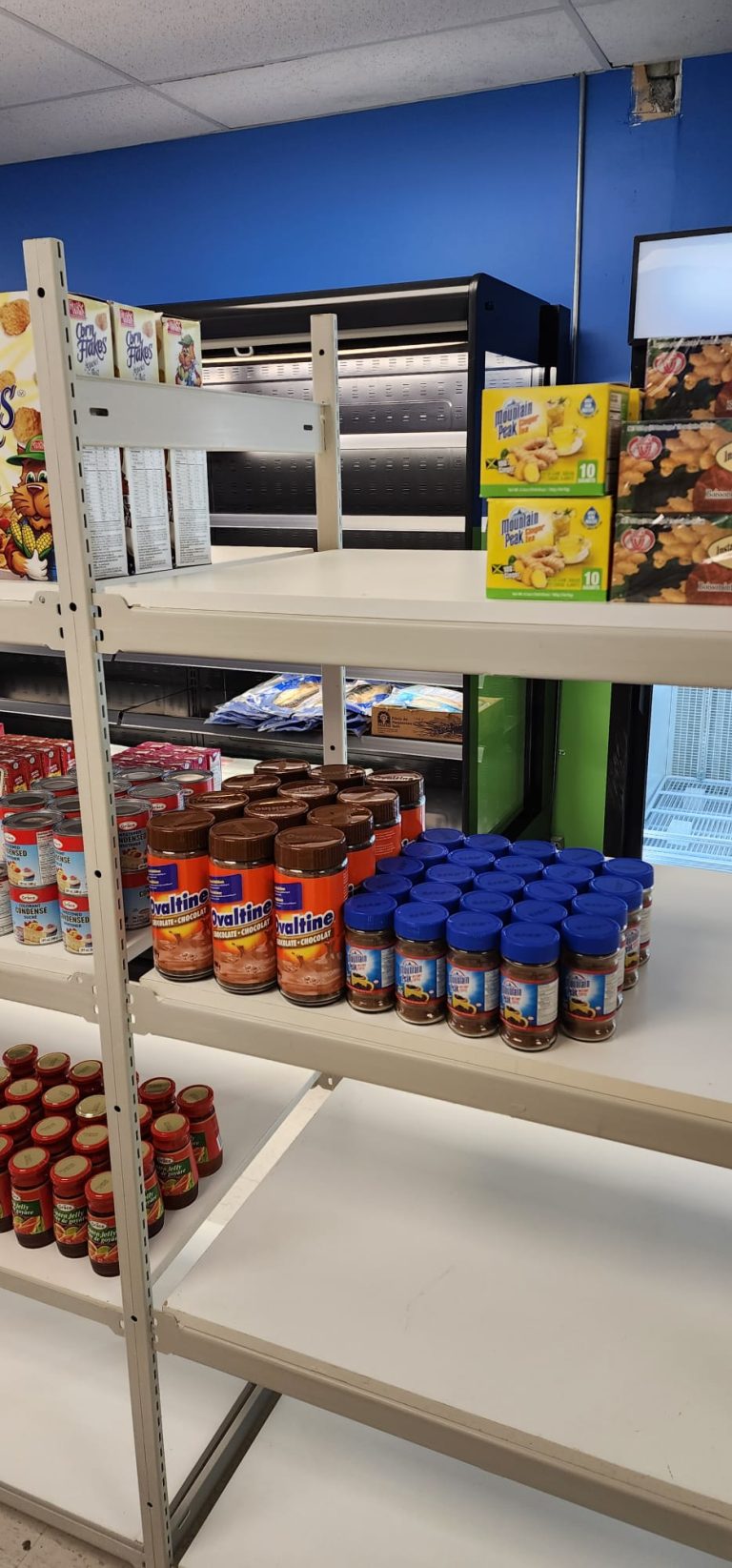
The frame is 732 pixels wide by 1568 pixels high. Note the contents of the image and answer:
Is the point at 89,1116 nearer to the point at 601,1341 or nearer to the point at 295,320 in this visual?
the point at 601,1341

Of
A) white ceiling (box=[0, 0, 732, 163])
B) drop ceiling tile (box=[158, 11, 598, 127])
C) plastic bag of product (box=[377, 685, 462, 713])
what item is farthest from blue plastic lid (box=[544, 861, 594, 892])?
drop ceiling tile (box=[158, 11, 598, 127])

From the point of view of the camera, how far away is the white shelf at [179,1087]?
159cm

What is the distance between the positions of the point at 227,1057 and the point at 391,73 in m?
3.26

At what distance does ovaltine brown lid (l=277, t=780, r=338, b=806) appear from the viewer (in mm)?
1571

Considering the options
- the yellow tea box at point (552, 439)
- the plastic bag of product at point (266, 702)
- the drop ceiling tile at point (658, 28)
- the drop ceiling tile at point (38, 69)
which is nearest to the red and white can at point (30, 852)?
the yellow tea box at point (552, 439)

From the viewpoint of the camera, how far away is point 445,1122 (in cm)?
192

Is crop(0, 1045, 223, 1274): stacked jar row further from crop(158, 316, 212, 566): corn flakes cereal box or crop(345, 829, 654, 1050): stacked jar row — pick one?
crop(158, 316, 212, 566): corn flakes cereal box

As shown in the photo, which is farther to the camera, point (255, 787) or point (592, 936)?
point (255, 787)

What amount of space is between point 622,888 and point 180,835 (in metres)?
0.60

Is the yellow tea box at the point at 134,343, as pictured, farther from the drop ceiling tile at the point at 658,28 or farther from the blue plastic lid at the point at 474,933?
the drop ceiling tile at the point at 658,28

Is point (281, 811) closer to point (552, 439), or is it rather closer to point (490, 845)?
point (490, 845)

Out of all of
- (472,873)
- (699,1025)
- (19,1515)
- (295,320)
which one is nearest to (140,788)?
(472,873)

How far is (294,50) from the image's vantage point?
129 inches

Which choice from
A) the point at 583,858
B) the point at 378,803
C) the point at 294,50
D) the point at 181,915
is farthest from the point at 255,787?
the point at 294,50
